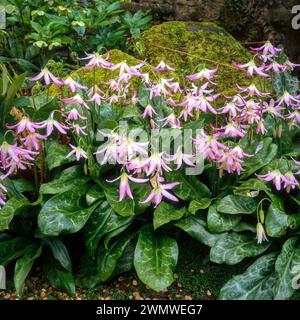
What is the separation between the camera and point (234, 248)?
206 cm

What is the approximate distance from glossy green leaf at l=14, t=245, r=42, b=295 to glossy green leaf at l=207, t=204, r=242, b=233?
0.73 m

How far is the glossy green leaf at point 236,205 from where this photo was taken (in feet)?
6.81

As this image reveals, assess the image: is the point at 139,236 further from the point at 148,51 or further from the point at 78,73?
the point at 148,51

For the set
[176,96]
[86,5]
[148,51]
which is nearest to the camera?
[176,96]

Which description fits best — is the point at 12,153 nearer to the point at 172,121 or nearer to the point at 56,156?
the point at 56,156

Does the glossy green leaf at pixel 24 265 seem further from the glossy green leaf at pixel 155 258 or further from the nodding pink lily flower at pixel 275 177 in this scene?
the nodding pink lily flower at pixel 275 177

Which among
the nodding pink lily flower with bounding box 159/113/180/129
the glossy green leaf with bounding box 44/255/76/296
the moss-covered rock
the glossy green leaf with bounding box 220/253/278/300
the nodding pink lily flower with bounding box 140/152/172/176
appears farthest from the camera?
the moss-covered rock

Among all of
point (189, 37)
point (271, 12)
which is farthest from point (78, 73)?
point (271, 12)

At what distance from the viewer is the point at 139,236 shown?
82.7 inches

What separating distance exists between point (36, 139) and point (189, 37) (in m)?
1.85

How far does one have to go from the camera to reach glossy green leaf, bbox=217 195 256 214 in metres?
2.07

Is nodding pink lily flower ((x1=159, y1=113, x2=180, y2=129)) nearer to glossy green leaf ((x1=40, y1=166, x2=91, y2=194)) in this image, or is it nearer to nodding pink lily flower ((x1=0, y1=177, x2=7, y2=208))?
glossy green leaf ((x1=40, y1=166, x2=91, y2=194))

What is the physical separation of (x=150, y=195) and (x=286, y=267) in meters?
0.61

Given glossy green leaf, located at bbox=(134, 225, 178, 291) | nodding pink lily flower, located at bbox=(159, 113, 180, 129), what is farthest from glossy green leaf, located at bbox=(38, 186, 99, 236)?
nodding pink lily flower, located at bbox=(159, 113, 180, 129)
